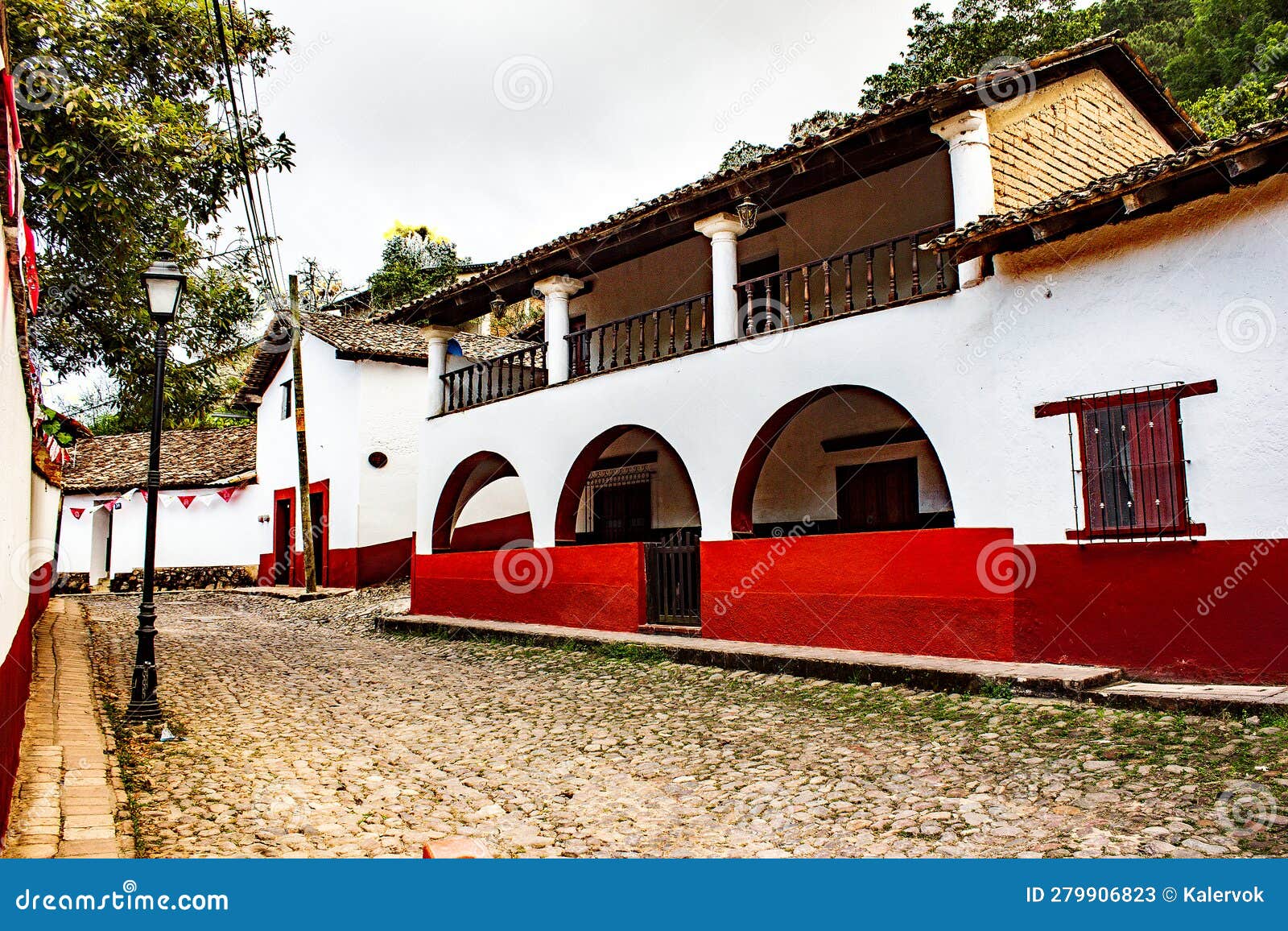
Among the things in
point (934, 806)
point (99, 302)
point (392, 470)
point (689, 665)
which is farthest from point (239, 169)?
point (392, 470)

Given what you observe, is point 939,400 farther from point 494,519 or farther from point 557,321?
point 494,519

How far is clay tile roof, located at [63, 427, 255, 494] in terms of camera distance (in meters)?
23.6

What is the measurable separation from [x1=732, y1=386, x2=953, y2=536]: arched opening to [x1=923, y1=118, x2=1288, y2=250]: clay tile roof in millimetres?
2956

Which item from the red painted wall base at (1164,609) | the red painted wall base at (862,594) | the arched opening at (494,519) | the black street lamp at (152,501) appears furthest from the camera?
the arched opening at (494,519)

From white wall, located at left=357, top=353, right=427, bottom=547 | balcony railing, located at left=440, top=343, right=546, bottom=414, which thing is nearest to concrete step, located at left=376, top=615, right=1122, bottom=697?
balcony railing, located at left=440, top=343, right=546, bottom=414

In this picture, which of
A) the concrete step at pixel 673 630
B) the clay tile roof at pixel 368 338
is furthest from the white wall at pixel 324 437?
the concrete step at pixel 673 630

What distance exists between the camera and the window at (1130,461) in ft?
21.8

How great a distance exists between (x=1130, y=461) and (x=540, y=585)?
7.29 meters

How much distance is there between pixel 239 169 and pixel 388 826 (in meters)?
7.21

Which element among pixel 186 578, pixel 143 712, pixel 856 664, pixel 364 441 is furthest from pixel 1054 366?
pixel 186 578

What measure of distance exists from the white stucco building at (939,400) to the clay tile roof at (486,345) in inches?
267

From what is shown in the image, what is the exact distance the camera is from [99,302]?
9.27m

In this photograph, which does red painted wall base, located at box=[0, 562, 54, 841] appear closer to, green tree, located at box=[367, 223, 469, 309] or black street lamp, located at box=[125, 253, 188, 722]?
black street lamp, located at box=[125, 253, 188, 722]

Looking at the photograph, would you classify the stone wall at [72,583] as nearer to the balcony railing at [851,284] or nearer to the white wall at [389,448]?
the white wall at [389,448]
